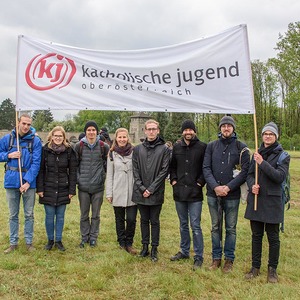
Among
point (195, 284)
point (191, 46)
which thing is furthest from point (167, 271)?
point (191, 46)

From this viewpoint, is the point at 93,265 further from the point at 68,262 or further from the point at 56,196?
the point at 56,196

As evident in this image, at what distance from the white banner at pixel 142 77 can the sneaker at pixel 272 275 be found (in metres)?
2.32

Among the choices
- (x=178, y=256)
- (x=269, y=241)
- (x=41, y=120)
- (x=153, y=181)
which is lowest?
(x=178, y=256)

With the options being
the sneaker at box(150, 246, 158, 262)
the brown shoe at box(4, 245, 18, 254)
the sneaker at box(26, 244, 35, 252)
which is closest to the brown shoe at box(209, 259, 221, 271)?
the sneaker at box(150, 246, 158, 262)

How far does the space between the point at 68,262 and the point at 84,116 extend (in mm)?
90433

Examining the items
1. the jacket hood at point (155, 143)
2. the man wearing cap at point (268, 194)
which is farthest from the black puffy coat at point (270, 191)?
the jacket hood at point (155, 143)

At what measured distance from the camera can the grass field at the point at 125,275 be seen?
A: 4418 mm

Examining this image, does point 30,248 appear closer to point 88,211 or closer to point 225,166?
point 88,211

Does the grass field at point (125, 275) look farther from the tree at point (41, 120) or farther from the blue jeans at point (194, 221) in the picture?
the tree at point (41, 120)

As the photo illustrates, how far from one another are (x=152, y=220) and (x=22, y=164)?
2.31 m

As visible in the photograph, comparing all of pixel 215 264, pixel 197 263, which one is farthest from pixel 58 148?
pixel 215 264

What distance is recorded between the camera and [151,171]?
216 inches

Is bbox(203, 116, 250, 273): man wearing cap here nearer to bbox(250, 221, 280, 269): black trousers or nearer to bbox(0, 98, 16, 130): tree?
A: bbox(250, 221, 280, 269): black trousers

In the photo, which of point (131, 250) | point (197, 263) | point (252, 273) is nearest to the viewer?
point (252, 273)
